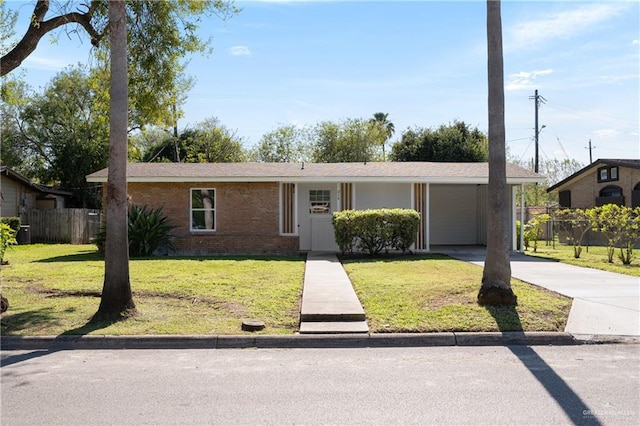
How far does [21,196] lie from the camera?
29.1m

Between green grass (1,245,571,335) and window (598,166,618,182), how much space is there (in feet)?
54.7

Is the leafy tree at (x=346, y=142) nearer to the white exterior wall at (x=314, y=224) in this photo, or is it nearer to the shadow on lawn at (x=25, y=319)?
the white exterior wall at (x=314, y=224)

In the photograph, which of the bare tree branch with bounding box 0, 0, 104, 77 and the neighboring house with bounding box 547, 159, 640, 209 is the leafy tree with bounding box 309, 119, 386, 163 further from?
the bare tree branch with bounding box 0, 0, 104, 77

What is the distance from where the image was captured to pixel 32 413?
4535 mm

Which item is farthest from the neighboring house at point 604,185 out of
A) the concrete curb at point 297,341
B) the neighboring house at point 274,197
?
the concrete curb at point 297,341

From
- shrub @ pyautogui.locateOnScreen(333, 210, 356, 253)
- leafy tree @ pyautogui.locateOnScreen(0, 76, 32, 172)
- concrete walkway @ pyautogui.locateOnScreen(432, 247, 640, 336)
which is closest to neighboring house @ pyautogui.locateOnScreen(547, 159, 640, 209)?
concrete walkway @ pyautogui.locateOnScreen(432, 247, 640, 336)

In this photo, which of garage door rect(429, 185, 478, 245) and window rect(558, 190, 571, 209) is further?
window rect(558, 190, 571, 209)

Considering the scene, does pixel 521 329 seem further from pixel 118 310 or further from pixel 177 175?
pixel 177 175

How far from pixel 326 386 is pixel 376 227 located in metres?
11.2

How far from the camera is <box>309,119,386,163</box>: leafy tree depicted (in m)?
45.1

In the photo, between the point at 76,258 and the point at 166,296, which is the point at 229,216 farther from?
the point at 166,296

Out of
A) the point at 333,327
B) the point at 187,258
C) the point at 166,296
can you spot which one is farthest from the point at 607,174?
the point at 166,296

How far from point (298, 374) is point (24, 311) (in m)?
5.46

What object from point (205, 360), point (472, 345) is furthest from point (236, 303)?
point (472, 345)
